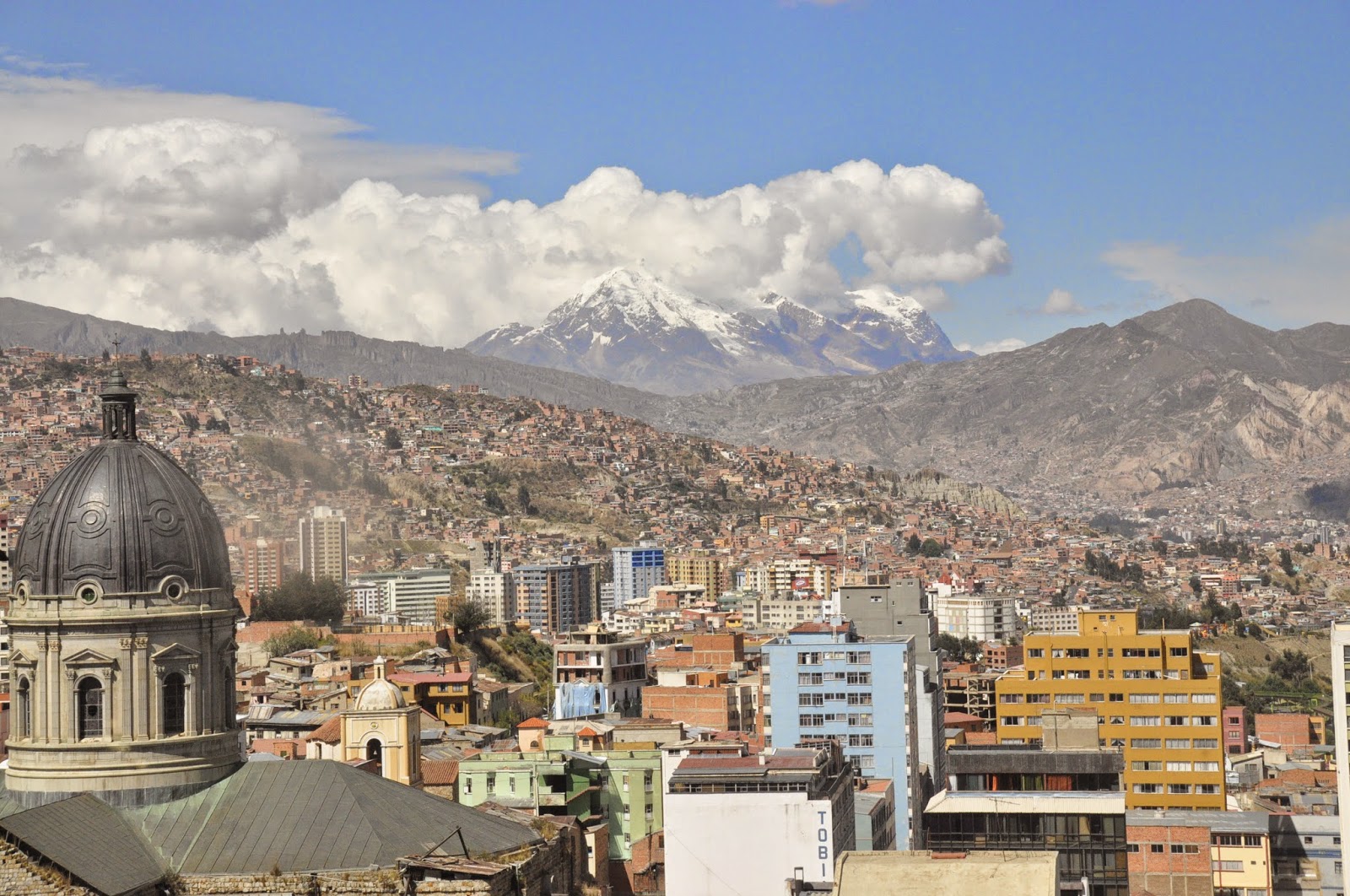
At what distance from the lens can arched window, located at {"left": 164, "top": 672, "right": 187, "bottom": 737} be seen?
30.7 metres

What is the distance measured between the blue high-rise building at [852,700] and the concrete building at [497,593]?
104m

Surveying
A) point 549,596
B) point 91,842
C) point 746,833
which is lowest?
point 746,833

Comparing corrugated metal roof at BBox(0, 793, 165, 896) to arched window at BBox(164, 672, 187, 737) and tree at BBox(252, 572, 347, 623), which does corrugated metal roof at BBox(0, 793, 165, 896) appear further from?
tree at BBox(252, 572, 347, 623)

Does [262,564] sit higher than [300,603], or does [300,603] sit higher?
[262,564]

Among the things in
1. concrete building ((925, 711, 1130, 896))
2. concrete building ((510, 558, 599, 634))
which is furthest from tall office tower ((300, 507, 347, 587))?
concrete building ((925, 711, 1130, 896))

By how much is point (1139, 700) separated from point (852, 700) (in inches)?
577

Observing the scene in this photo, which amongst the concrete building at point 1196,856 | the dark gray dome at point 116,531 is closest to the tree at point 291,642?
the concrete building at point 1196,856

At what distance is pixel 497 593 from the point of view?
169 m

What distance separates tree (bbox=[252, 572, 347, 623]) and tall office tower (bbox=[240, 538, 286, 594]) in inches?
811

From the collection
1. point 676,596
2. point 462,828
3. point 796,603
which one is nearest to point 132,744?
point 462,828

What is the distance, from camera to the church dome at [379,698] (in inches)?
1852

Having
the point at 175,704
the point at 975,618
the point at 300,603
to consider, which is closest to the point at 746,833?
the point at 175,704

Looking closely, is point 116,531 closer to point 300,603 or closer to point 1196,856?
point 1196,856

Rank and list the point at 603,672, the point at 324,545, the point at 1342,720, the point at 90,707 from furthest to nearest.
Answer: the point at 324,545 → the point at 603,672 → the point at 1342,720 → the point at 90,707
